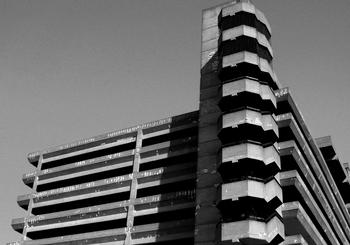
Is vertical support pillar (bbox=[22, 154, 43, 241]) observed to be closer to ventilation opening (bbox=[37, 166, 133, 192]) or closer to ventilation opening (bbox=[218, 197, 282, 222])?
ventilation opening (bbox=[37, 166, 133, 192])

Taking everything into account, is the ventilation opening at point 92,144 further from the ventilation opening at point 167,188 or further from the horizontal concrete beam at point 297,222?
the horizontal concrete beam at point 297,222

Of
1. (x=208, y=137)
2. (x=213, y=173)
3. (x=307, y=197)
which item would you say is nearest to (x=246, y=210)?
(x=213, y=173)

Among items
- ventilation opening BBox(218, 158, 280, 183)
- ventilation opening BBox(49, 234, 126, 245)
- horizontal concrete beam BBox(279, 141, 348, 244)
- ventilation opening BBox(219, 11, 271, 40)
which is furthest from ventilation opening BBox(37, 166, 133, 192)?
ventilation opening BBox(219, 11, 271, 40)

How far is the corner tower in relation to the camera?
52500 millimetres

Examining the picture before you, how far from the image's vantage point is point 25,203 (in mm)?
82875

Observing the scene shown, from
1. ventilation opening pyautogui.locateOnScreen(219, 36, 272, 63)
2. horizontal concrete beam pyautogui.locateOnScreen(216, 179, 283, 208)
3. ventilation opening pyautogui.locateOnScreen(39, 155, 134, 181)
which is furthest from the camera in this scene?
ventilation opening pyautogui.locateOnScreen(39, 155, 134, 181)

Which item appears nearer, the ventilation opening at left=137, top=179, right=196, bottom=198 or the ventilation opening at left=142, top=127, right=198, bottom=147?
the ventilation opening at left=137, top=179, right=196, bottom=198

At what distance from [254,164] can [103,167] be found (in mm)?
29411

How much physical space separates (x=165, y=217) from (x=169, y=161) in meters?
7.86

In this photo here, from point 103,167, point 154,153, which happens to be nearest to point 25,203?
point 103,167

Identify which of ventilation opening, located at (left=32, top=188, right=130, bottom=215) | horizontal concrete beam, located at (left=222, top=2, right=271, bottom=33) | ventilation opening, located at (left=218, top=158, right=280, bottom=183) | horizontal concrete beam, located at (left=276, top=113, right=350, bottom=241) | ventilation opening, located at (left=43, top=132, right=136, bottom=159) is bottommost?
ventilation opening, located at (left=218, top=158, right=280, bottom=183)

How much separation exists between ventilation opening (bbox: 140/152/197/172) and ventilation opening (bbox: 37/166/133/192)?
8.22 feet

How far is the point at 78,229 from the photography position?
77625mm

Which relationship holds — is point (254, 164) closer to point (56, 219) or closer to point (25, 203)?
point (56, 219)
